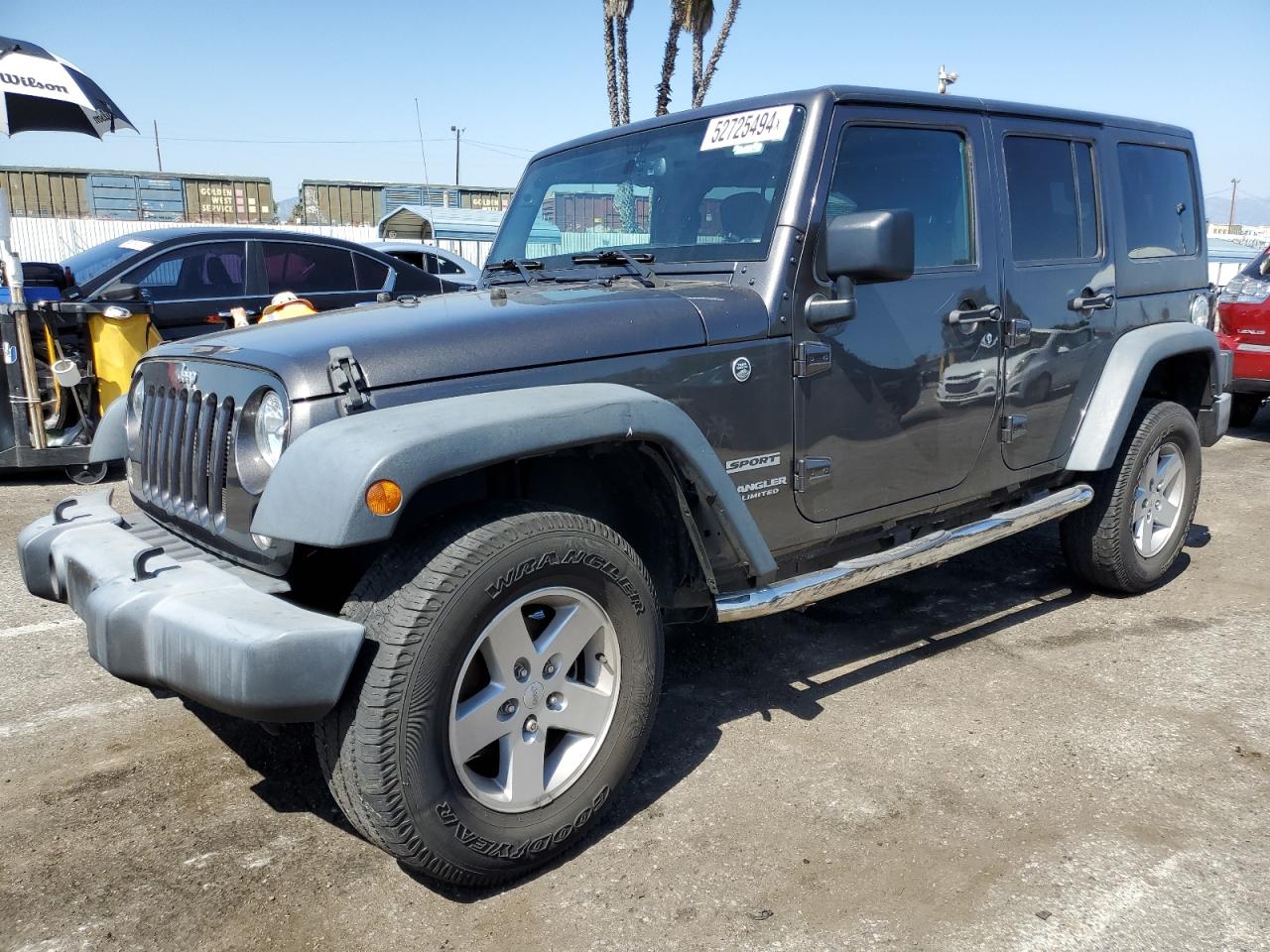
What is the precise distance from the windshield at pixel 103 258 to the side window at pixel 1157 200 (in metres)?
6.96

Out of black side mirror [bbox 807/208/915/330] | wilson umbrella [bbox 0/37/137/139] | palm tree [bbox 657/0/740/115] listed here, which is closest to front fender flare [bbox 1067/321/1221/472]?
black side mirror [bbox 807/208/915/330]

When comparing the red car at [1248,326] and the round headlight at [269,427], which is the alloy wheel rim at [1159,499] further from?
the red car at [1248,326]

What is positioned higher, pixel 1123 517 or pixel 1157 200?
pixel 1157 200

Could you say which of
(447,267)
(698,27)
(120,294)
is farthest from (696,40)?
(120,294)

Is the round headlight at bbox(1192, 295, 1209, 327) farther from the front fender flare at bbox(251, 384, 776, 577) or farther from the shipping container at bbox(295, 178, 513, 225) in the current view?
the shipping container at bbox(295, 178, 513, 225)

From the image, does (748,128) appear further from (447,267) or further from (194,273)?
(447,267)

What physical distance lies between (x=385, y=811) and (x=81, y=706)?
1.94 meters

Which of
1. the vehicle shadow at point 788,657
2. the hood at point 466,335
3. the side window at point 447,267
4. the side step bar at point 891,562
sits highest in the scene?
the side window at point 447,267

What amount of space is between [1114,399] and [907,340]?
139cm

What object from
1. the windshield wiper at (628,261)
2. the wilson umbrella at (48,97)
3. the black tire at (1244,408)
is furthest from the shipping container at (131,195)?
the windshield wiper at (628,261)

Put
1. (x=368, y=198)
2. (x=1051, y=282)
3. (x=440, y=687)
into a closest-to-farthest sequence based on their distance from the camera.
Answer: (x=440, y=687)
(x=1051, y=282)
(x=368, y=198)

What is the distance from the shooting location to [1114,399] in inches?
164

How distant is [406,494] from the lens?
2150 millimetres

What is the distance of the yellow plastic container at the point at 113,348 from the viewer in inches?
274
